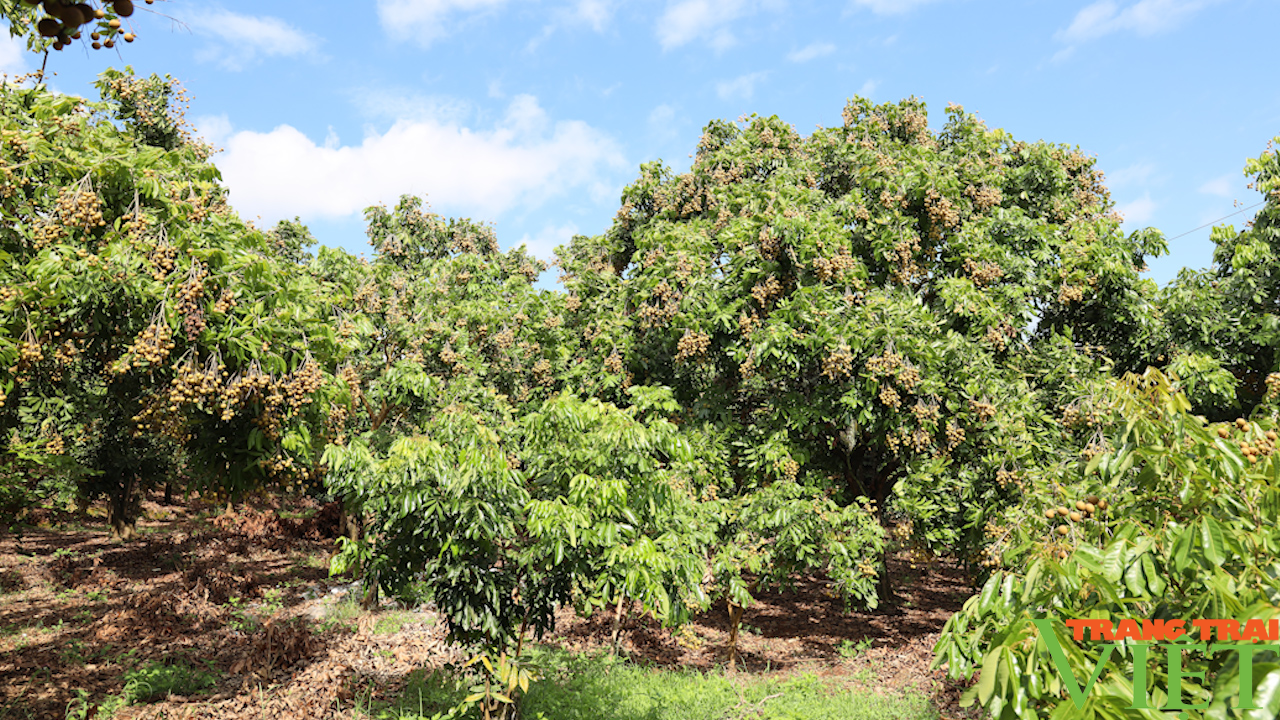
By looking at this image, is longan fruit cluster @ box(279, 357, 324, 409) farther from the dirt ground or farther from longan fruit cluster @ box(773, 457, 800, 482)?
longan fruit cluster @ box(773, 457, 800, 482)

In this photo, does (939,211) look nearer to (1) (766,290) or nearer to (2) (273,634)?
(1) (766,290)

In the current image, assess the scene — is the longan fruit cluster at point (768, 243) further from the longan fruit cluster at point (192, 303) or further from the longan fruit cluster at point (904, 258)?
the longan fruit cluster at point (192, 303)

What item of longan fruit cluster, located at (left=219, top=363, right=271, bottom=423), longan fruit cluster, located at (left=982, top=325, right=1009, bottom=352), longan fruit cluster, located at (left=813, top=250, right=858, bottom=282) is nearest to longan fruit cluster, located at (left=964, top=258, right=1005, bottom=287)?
longan fruit cluster, located at (left=982, top=325, right=1009, bottom=352)

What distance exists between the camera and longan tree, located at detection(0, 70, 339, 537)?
514 centimetres

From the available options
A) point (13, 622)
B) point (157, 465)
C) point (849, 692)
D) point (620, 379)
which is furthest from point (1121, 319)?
point (157, 465)

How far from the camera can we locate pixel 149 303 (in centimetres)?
550

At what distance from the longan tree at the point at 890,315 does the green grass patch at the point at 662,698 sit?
240cm

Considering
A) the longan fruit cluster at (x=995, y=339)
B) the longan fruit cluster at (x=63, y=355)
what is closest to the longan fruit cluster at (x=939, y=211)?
the longan fruit cluster at (x=995, y=339)

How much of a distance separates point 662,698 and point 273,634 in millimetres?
5536

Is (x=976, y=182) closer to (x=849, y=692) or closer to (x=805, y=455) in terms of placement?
(x=805, y=455)

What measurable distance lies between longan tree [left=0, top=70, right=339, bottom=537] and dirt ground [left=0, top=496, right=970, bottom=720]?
11.2 ft

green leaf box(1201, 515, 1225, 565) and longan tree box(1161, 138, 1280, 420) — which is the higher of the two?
longan tree box(1161, 138, 1280, 420)

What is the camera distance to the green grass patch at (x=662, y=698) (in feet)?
25.9

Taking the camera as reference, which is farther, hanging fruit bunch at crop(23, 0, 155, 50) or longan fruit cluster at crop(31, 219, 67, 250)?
longan fruit cluster at crop(31, 219, 67, 250)
